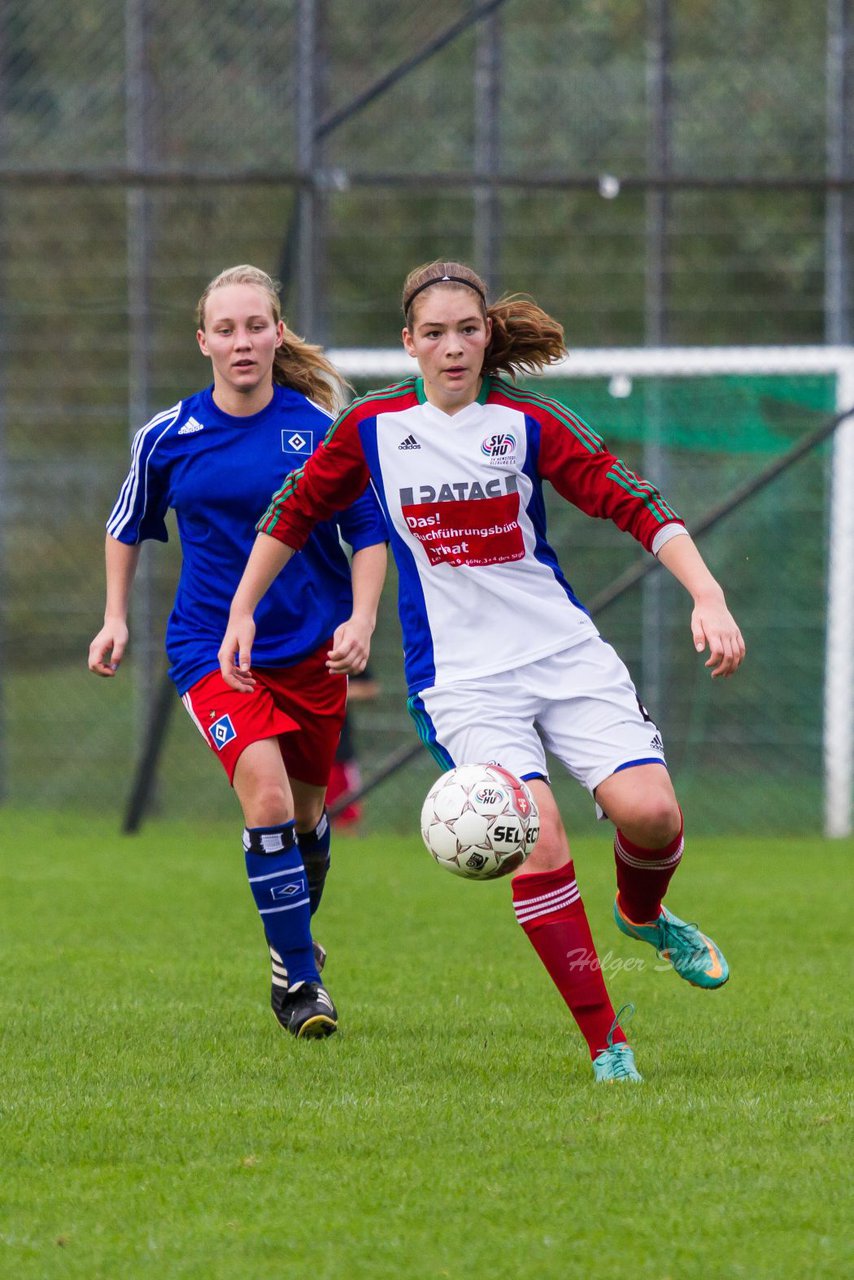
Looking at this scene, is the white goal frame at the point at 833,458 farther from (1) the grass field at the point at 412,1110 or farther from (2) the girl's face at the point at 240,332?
(2) the girl's face at the point at 240,332

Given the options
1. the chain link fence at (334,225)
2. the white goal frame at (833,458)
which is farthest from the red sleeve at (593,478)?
the white goal frame at (833,458)

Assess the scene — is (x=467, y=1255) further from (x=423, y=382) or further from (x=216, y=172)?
(x=216, y=172)

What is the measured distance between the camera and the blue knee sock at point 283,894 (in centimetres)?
537

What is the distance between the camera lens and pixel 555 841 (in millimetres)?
4570

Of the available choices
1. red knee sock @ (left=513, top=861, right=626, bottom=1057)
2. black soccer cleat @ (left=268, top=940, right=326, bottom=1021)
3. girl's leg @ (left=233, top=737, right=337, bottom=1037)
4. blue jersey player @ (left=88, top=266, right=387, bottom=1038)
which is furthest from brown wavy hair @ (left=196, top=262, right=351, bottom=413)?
red knee sock @ (left=513, top=861, right=626, bottom=1057)

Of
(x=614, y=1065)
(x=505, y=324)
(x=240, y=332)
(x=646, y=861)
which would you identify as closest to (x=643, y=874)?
(x=646, y=861)

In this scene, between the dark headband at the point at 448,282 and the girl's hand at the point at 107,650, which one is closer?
the dark headband at the point at 448,282

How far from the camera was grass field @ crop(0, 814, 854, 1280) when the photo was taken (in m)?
3.21

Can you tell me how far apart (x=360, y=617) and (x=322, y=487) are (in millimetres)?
379

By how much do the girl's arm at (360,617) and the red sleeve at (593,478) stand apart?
653 millimetres

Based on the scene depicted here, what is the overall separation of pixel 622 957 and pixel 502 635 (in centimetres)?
230

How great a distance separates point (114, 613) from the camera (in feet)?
18.2

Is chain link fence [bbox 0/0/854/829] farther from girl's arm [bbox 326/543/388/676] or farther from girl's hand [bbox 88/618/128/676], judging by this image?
girl's arm [bbox 326/543/388/676]

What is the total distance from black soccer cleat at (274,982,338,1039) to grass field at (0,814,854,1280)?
7 cm
